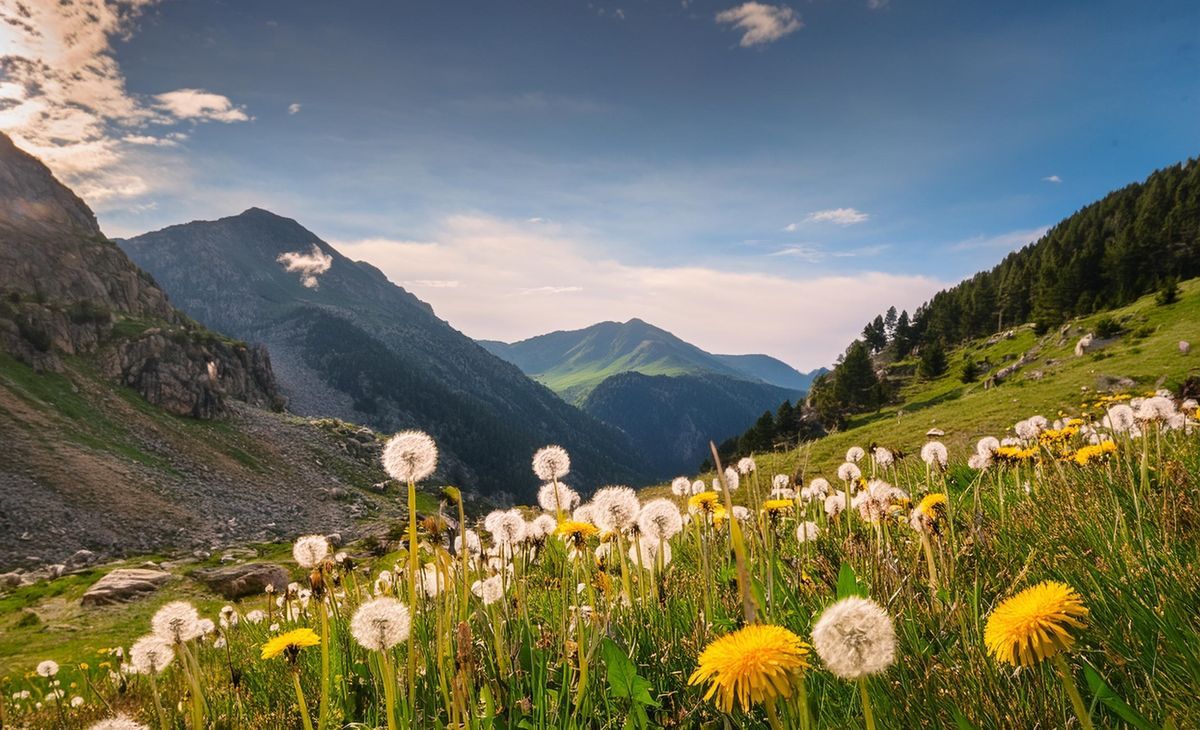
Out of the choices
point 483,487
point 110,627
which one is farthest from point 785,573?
point 483,487

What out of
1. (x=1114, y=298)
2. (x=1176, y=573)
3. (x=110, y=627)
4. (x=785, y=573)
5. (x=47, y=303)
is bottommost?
(x=110, y=627)

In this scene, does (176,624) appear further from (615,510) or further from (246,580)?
(246,580)

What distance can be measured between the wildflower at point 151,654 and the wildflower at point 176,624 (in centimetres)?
17

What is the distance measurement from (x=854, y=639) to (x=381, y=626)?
169cm

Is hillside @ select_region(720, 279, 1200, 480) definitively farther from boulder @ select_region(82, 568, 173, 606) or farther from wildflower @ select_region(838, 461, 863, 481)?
boulder @ select_region(82, 568, 173, 606)

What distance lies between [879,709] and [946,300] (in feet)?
441

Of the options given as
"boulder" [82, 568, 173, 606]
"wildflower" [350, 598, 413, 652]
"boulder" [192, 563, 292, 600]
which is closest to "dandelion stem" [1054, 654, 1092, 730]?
"wildflower" [350, 598, 413, 652]

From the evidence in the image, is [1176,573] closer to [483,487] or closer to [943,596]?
[943,596]

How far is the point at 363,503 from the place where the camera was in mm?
86188

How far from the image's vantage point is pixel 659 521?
3365 mm

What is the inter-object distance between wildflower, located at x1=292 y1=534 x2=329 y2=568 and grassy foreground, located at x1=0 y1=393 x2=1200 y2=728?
3 centimetres

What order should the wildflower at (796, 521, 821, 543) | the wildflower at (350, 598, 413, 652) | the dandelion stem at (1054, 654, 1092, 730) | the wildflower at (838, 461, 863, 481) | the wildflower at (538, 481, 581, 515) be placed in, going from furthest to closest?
the wildflower at (838, 461, 863, 481) < the wildflower at (538, 481, 581, 515) < the wildflower at (796, 521, 821, 543) < the wildflower at (350, 598, 413, 652) < the dandelion stem at (1054, 654, 1092, 730)

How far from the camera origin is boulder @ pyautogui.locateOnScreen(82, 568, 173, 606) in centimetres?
2059

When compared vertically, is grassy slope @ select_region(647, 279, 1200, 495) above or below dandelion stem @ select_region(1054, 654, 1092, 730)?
below
